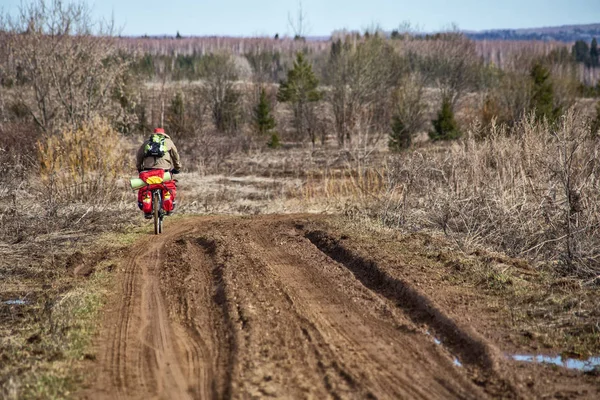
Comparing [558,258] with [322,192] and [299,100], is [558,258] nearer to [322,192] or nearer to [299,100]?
[322,192]

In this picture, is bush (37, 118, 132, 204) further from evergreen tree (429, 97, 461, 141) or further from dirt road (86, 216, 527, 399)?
evergreen tree (429, 97, 461, 141)

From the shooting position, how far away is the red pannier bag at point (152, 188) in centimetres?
1259

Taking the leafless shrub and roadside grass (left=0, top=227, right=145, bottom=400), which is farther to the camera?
the leafless shrub

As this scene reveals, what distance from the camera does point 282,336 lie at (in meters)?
6.51

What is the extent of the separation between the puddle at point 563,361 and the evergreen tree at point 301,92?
144 ft

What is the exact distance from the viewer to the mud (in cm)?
538

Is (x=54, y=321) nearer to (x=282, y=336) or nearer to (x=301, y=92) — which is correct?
(x=282, y=336)

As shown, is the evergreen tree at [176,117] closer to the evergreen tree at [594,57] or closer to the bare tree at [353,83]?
the bare tree at [353,83]

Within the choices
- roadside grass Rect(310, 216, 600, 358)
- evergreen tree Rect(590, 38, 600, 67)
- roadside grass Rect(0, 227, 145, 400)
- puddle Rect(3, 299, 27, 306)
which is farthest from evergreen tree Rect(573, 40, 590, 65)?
puddle Rect(3, 299, 27, 306)

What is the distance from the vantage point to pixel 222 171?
27484 mm

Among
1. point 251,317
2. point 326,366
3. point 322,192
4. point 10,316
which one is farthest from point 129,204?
point 326,366

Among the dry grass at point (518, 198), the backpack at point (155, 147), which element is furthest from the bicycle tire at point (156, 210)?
the dry grass at point (518, 198)

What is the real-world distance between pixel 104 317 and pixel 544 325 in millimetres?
4816

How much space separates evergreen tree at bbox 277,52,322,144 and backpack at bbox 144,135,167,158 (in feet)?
122
